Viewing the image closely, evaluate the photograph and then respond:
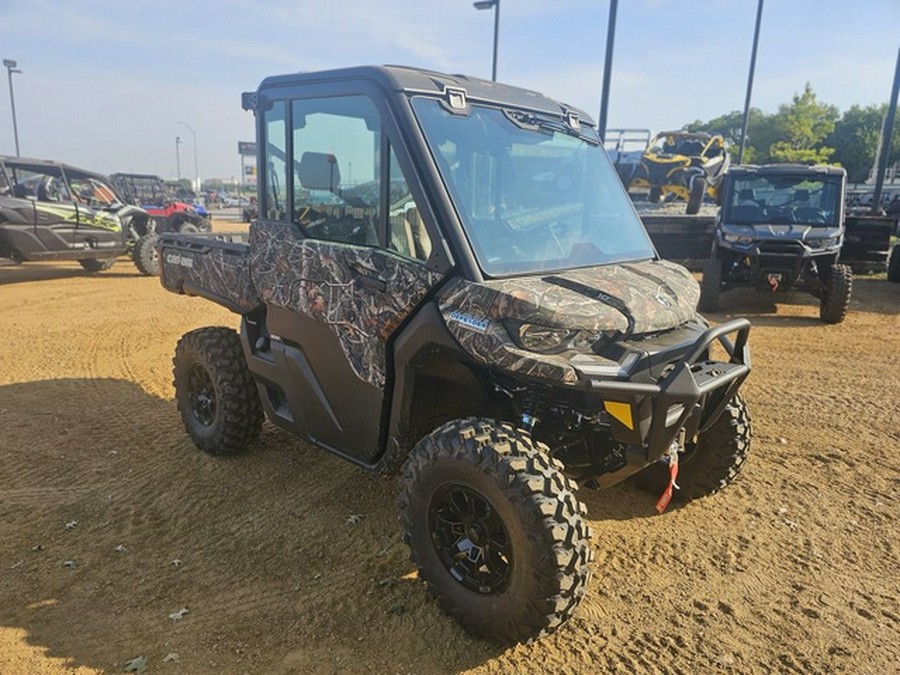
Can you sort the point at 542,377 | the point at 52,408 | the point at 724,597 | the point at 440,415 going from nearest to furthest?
Answer: the point at 542,377, the point at 724,597, the point at 440,415, the point at 52,408

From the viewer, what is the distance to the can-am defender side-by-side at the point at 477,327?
2.62m

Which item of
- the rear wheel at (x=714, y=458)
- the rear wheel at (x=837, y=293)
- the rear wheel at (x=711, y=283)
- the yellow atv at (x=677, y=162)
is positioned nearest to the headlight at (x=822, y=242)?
the rear wheel at (x=837, y=293)

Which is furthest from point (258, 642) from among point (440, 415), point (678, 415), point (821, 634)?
point (821, 634)

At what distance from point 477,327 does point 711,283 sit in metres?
8.03

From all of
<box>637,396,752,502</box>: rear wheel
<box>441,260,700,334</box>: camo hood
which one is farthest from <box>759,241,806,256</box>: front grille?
<box>441,260,700,334</box>: camo hood

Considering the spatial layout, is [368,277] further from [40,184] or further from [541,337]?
[40,184]

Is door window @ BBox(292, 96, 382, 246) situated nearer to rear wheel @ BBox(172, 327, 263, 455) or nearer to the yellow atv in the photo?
rear wheel @ BBox(172, 327, 263, 455)

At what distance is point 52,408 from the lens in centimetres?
562

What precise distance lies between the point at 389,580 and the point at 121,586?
136 cm

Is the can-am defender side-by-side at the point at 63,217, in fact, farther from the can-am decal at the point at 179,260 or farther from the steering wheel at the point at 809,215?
the steering wheel at the point at 809,215

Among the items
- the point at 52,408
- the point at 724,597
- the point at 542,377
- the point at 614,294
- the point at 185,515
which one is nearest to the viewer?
the point at 542,377

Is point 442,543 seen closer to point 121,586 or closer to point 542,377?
point 542,377

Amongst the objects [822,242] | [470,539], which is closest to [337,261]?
[470,539]

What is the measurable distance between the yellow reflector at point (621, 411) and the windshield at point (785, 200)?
8548 millimetres
